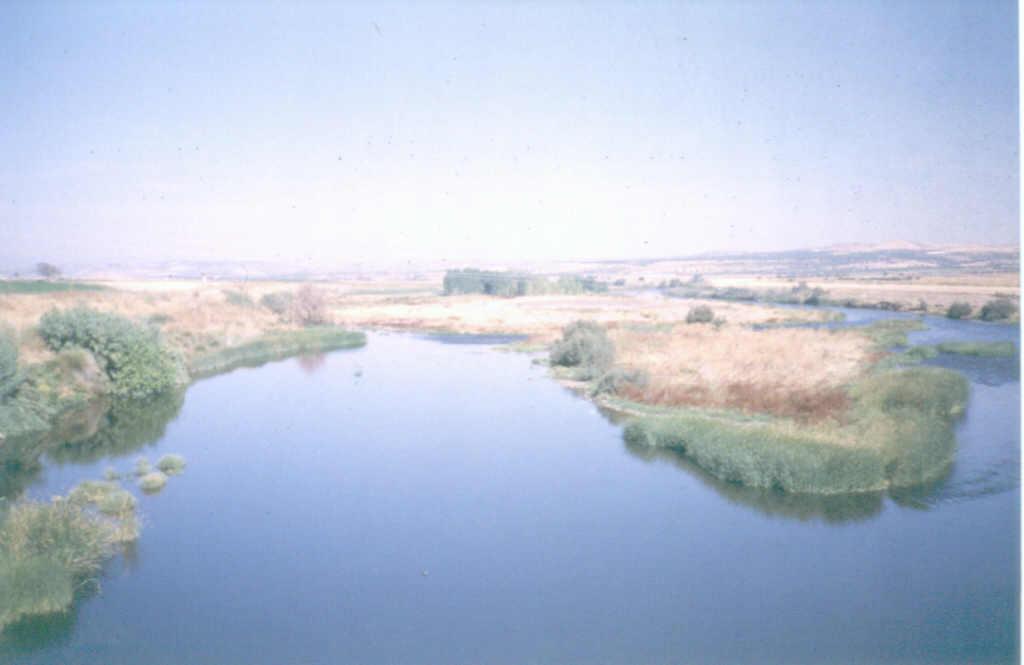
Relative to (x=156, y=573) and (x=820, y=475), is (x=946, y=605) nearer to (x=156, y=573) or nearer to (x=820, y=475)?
(x=820, y=475)

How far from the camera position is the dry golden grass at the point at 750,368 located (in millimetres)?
15016

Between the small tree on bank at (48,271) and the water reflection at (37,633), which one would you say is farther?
the small tree on bank at (48,271)

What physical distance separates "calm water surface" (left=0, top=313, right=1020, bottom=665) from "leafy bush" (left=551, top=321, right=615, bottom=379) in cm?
619

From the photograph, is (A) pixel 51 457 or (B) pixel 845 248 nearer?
(A) pixel 51 457

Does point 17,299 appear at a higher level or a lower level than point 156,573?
higher

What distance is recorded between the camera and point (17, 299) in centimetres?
2238

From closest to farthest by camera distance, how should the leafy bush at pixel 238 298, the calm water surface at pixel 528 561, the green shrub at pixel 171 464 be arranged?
the calm water surface at pixel 528 561 → the green shrub at pixel 171 464 → the leafy bush at pixel 238 298

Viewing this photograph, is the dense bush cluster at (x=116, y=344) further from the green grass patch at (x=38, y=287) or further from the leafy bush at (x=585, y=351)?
the leafy bush at (x=585, y=351)

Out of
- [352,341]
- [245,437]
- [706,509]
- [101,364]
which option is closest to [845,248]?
[352,341]

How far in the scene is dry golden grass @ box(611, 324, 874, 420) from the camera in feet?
49.3

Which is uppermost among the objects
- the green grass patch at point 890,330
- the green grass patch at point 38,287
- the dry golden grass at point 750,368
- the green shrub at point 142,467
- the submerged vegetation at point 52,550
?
the green grass patch at point 38,287

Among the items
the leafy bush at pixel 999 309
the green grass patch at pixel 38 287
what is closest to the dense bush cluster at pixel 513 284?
the green grass patch at pixel 38 287

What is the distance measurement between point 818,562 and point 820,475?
6.98 feet

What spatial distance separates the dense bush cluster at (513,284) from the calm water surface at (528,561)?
30.8 meters
